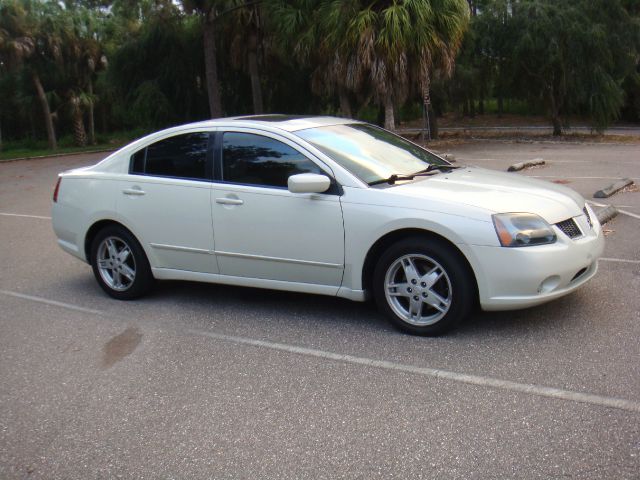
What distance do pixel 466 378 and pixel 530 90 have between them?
2201 cm

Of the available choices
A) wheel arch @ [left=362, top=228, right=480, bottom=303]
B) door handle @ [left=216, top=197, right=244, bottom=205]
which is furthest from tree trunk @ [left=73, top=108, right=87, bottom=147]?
wheel arch @ [left=362, top=228, right=480, bottom=303]

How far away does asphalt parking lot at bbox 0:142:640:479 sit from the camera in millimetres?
3652

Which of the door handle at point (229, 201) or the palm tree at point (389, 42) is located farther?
the palm tree at point (389, 42)

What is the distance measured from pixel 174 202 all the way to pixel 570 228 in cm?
321

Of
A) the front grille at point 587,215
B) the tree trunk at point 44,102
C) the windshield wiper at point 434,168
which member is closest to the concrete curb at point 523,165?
the windshield wiper at point 434,168

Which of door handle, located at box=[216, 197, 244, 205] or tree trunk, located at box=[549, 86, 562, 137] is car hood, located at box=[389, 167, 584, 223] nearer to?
door handle, located at box=[216, 197, 244, 205]

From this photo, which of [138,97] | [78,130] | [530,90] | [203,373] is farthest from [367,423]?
[78,130]

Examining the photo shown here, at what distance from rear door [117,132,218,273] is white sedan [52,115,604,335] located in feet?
0.04

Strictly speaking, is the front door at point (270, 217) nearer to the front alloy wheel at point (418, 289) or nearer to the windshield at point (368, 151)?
the windshield at point (368, 151)

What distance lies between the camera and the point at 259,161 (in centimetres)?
598

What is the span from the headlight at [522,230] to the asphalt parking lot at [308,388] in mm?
698

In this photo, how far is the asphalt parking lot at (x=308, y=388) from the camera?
3652 millimetres

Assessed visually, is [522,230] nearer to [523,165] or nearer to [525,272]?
[525,272]

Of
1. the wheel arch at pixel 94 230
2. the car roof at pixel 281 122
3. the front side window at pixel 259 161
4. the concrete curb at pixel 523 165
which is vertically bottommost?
the concrete curb at pixel 523 165
